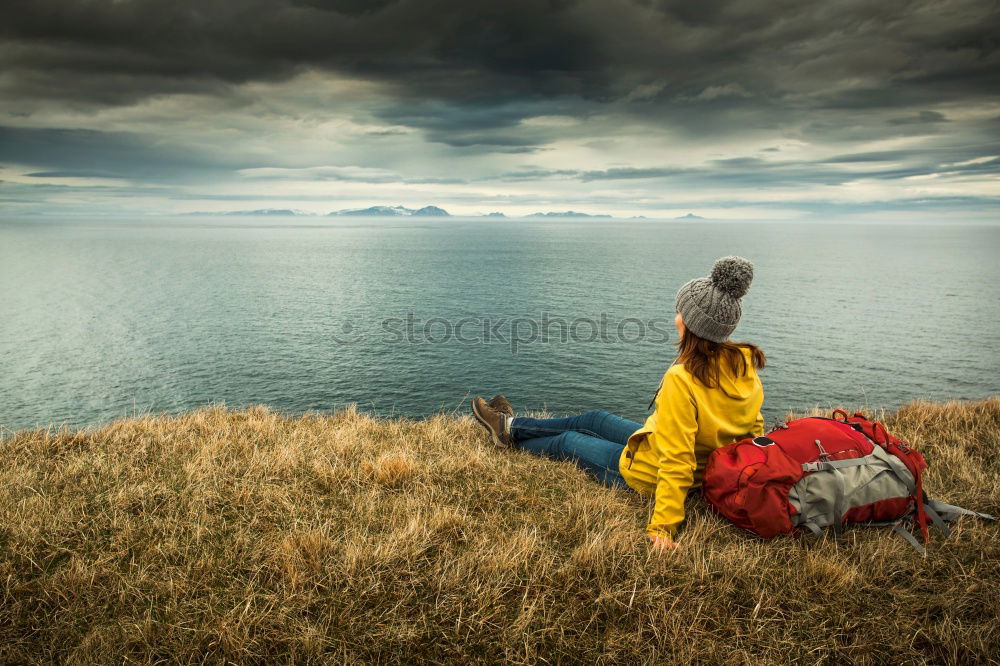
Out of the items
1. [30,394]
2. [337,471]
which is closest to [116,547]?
[337,471]

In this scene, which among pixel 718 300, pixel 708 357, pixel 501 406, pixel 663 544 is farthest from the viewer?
pixel 501 406

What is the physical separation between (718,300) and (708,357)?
0.52 meters

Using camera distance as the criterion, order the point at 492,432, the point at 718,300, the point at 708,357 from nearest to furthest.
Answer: the point at 718,300 → the point at 708,357 → the point at 492,432

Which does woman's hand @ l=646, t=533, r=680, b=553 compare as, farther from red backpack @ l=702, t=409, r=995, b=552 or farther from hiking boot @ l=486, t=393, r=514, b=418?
hiking boot @ l=486, t=393, r=514, b=418

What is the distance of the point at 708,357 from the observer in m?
4.55

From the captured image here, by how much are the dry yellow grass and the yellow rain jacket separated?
326mm

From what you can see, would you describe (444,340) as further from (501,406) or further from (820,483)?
(820,483)

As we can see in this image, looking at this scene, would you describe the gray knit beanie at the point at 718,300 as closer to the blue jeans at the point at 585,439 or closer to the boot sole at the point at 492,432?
the blue jeans at the point at 585,439

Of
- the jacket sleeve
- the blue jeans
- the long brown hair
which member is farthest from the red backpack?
the blue jeans

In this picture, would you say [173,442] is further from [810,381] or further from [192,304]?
[192,304]

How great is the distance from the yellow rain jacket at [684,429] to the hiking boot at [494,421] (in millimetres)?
2567

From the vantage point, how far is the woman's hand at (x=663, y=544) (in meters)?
4.18

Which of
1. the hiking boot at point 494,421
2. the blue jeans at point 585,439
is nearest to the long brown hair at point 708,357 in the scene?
the blue jeans at point 585,439

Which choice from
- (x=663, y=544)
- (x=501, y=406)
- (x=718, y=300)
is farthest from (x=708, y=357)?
(x=501, y=406)
